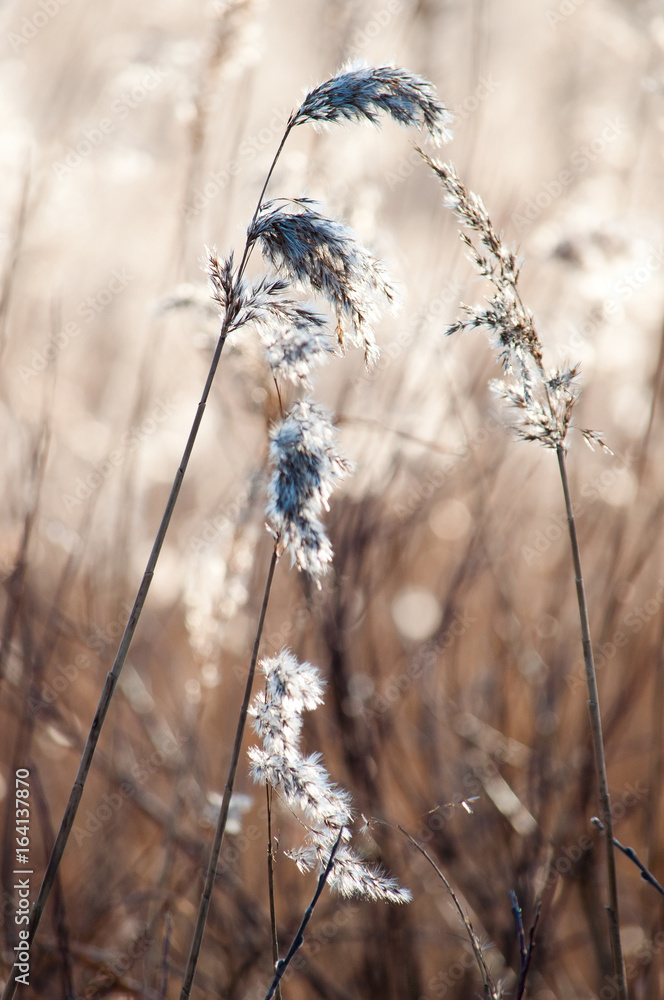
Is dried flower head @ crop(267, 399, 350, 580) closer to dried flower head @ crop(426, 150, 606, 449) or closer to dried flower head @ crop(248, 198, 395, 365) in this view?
dried flower head @ crop(248, 198, 395, 365)

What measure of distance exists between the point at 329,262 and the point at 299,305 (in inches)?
2.5

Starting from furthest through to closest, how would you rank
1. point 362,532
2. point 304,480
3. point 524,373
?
point 362,532, point 524,373, point 304,480

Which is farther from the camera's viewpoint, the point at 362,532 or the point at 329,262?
the point at 362,532

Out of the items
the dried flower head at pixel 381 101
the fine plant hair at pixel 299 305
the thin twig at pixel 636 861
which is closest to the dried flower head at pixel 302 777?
the fine plant hair at pixel 299 305

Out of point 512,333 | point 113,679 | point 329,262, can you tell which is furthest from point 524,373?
point 113,679

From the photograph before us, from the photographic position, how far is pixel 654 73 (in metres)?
1.77

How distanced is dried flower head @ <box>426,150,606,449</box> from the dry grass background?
0.35m

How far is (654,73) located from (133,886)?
257cm

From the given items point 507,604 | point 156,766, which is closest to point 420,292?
point 507,604

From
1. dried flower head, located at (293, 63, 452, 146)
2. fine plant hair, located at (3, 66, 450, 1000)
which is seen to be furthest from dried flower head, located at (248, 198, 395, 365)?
dried flower head, located at (293, 63, 452, 146)

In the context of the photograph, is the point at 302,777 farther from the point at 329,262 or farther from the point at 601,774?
the point at 329,262

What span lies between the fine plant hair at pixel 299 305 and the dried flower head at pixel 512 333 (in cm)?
9

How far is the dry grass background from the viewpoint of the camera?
5.23 ft

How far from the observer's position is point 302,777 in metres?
0.85
